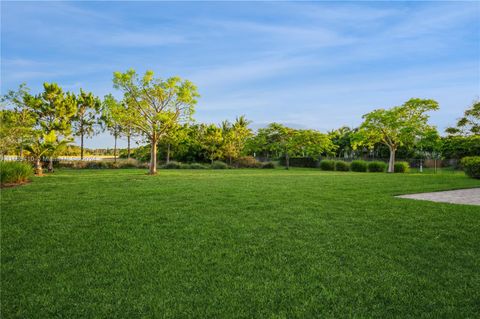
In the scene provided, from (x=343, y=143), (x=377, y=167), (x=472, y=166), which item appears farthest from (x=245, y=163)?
(x=472, y=166)

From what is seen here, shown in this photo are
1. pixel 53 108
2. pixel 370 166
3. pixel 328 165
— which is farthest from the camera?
pixel 328 165

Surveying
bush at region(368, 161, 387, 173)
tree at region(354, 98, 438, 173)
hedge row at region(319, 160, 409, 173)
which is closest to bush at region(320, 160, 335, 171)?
hedge row at region(319, 160, 409, 173)

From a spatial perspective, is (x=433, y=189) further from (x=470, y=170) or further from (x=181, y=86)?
(x=181, y=86)

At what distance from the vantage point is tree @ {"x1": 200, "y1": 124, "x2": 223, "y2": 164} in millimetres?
30123

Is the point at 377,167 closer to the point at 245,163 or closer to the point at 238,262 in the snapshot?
the point at 245,163

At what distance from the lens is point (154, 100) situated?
16.8 metres

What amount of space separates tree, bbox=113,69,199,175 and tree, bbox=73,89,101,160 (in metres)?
14.0

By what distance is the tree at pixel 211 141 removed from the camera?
3012 centimetres

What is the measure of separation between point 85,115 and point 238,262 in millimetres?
31163

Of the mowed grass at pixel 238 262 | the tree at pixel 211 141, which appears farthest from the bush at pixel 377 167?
the mowed grass at pixel 238 262

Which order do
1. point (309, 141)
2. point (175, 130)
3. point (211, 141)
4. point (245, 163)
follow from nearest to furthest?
point (175, 130) → point (309, 141) → point (211, 141) → point (245, 163)

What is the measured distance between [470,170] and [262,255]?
15.0 meters

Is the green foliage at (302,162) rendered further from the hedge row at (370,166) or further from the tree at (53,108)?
the tree at (53,108)

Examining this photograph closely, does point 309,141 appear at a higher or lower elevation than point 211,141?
higher
